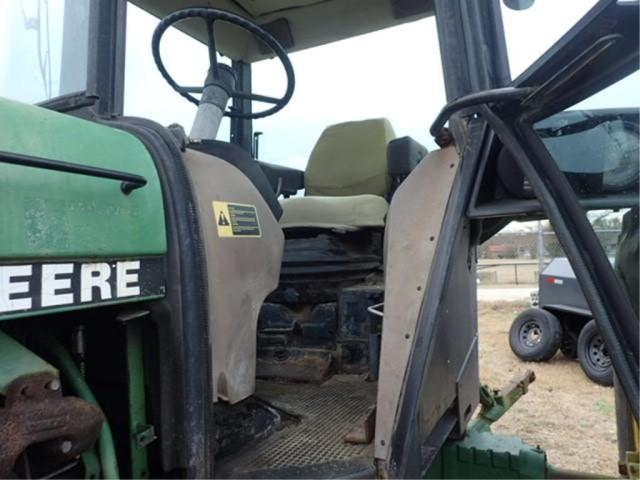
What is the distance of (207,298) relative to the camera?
1273 mm

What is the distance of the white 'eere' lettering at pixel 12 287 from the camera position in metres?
0.89

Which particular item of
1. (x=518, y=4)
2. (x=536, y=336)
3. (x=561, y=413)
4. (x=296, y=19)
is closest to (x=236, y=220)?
(x=518, y=4)

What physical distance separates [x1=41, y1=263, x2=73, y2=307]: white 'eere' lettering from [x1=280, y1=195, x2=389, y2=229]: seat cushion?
156 cm

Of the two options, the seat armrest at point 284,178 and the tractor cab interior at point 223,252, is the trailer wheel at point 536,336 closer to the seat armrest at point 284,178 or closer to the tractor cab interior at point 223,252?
the seat armrest at point 284,178

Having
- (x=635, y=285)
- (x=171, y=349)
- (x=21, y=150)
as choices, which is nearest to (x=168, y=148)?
(x=21, y=150)

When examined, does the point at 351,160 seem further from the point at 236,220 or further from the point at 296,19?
the point at 236,220

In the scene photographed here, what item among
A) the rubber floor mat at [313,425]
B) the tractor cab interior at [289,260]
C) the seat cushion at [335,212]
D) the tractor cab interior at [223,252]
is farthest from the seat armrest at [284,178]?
the rubber floor mat at [313,425]

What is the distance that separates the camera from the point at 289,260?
247cm

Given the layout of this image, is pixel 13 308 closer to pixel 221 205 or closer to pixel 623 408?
pixel 221 205

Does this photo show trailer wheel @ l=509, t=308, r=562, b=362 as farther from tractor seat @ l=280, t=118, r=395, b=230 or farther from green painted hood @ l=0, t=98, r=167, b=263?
green painted hood @ l=0, t=98, r=167, b=263

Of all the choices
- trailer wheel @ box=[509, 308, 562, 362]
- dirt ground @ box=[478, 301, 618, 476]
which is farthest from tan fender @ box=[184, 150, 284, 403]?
trailer wheel @ box=[509, 308, 562, 362]

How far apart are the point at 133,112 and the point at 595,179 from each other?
125 cm

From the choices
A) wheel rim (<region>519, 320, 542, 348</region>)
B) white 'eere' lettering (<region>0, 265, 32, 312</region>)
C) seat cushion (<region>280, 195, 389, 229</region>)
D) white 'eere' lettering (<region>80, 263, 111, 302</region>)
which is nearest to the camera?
white 'eere' lettering (<region>0, 265, 32, 312</region>)

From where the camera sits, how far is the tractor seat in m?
2.54
